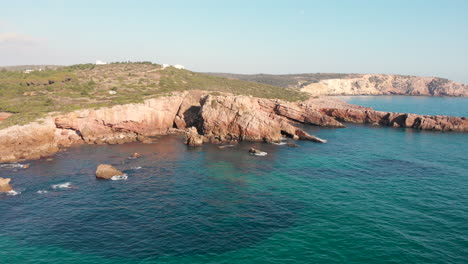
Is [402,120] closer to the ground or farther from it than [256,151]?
farther from it

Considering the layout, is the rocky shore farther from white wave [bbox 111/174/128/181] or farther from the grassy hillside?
white wave [bbox 111/174/128/181]

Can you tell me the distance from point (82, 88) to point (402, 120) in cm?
10551

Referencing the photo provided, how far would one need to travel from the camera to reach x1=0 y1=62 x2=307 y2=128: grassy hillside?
76438 mm

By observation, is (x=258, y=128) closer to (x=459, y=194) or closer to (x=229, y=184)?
(x=229, y=184)

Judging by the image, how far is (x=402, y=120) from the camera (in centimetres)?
10162

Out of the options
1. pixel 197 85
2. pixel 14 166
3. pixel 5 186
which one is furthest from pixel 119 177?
pixel 197 85

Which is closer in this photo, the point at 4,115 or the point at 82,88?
the point at 4,115

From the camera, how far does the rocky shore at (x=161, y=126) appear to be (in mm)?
61844

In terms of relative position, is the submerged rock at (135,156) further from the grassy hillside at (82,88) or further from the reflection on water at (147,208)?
the grassy hillside at (82,88)

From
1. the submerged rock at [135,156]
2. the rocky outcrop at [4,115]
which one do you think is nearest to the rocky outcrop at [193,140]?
the submerged rock at [135,156]

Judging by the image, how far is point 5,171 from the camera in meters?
50.5

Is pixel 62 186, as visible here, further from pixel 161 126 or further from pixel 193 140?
pixel 161 126

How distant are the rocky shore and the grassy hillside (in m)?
4.03

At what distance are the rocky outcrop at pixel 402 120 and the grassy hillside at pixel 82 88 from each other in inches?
1654
